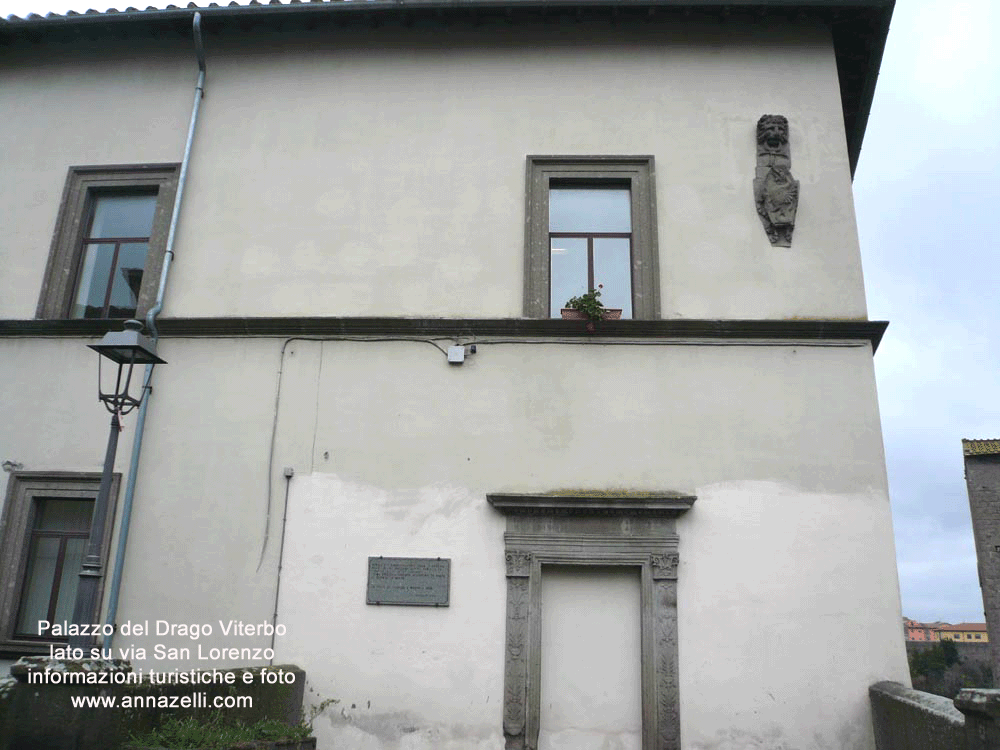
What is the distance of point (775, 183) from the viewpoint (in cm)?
956

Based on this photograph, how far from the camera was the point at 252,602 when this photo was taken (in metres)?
8.59

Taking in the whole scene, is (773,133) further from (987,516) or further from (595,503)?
(987,516)

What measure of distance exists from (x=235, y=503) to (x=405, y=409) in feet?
6.72

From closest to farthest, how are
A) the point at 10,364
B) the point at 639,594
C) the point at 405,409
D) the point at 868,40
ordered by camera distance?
the point at 639,594, the point at 405,409, the point at 10,364, the point at 868,40

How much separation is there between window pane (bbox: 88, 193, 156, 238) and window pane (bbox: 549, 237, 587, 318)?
507 cm

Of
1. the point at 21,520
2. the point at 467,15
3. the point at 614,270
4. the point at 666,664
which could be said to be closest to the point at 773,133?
the point at 614,270

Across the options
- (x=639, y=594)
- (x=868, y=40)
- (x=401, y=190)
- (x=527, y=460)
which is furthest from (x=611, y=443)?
(x=868, y=40)

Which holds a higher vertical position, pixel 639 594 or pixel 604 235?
pixel 604 235

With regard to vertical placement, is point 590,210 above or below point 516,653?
above

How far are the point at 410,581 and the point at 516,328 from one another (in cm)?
287

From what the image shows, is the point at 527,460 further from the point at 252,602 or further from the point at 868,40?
the point at 868,40

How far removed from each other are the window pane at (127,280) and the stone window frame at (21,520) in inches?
81.2

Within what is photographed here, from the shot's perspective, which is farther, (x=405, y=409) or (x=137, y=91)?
(x=137, y=91)

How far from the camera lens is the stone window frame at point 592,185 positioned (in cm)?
930
